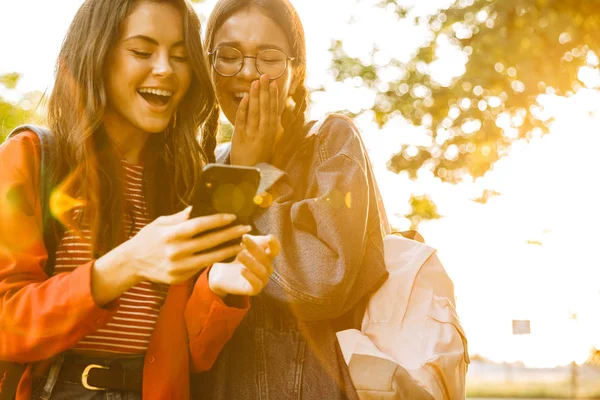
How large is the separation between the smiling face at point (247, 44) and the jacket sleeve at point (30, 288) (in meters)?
0.92

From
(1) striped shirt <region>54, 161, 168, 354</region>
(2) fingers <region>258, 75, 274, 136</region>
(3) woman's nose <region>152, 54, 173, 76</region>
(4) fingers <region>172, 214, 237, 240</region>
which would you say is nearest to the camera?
(4) fingers <region>172, 214, 237, 240</region>

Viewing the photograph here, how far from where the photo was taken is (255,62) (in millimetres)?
2885

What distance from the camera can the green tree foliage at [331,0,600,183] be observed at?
7941mm

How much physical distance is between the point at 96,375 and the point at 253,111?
3.58 feet

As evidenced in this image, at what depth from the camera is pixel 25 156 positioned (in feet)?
7.44

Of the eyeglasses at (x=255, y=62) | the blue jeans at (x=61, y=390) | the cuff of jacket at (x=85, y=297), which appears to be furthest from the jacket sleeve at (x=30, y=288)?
the eyeglasses at (x=255, y=62)

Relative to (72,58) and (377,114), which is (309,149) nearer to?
(72,58)

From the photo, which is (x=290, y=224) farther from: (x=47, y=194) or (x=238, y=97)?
(x=47, y=194)

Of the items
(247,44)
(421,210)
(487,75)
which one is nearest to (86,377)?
(247,44)

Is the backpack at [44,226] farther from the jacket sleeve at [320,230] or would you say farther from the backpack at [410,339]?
the backpack at [410,339]

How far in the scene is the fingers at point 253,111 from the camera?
110 inches

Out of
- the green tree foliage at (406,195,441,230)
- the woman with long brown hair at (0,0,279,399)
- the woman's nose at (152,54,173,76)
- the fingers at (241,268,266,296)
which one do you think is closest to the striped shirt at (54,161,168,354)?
the woman with long brown hair at (0,0,279,399)

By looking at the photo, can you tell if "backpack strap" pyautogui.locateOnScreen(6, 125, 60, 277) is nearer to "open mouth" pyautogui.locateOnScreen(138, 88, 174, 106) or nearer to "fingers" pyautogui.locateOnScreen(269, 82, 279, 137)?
"open mouth" pyautogui.locateOnScreen(138, 88, 174, 106)

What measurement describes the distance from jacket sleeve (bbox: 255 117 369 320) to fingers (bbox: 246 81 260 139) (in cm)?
16
